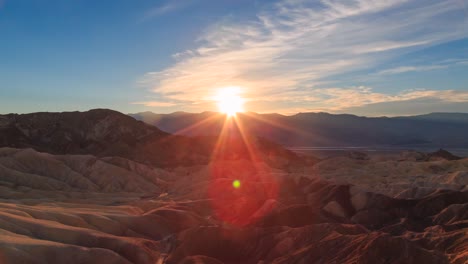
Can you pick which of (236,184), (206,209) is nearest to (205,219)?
(206,209)

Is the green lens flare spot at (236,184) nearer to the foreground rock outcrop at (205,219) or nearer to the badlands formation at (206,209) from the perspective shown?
the badlands formation at (206,209)

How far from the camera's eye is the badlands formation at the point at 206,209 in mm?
41625

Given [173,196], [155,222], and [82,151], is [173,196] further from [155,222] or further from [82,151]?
[82,151]

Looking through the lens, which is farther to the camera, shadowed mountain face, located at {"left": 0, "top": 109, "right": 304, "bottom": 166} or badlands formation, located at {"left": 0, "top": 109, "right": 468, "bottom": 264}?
shadowed mountain face, located at {"left": 0, "top": 109, "right": 304, "bottom": 166}

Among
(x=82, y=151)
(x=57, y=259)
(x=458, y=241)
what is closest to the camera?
(x=57, y=259)

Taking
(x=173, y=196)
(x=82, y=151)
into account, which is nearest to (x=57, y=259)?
(x=173, y=196)

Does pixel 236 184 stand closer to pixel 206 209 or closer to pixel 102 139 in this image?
pixel 206 209

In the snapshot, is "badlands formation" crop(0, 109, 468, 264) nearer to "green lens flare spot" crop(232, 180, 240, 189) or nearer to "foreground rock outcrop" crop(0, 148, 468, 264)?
"foreground rock outcrop" crop(0, 148, 468, 264)

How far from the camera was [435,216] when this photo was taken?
65.6 meters

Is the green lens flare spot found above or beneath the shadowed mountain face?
beneath

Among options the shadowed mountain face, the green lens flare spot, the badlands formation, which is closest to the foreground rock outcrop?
Answer: the badlands formation

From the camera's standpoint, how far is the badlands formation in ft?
137

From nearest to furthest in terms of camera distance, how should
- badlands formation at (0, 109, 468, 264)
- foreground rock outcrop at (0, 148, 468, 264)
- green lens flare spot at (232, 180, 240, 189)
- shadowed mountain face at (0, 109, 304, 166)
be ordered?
foreground rock outcrop at (0, 148, 468, 264), badlands formation at (0, 109, 468, 264), green lens flare spot at (232, 180, 240, 189), shadowed mountain face at (0, 109, 304, 166)

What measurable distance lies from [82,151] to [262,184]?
77.4 meters
